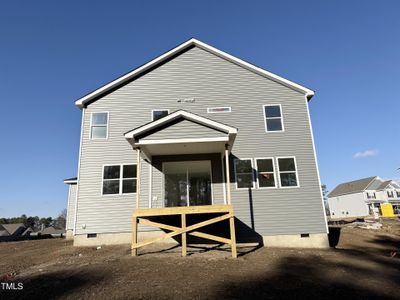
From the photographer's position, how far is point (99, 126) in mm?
12898

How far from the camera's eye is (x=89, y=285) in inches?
241

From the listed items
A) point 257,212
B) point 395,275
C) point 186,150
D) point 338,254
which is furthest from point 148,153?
point 395,275

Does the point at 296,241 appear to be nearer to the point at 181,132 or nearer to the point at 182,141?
the point at 182,141

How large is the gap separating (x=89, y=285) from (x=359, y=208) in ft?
165

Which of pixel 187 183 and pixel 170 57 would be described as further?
pixel 170 57

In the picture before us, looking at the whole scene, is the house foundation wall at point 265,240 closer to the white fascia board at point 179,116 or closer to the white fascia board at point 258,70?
the white fascia board at point 179,116

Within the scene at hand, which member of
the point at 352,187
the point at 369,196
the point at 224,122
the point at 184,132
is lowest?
the point at 369,196

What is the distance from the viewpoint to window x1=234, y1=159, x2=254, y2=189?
39.3 ft

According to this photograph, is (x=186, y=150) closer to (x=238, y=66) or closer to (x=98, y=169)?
(x=98, y=169)

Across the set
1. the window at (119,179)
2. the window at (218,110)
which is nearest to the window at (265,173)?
the window at (218,110)

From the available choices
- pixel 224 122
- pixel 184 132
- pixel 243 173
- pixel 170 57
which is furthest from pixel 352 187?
pixel 184 132

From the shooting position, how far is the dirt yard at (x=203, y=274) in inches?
221

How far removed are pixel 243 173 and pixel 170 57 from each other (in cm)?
703

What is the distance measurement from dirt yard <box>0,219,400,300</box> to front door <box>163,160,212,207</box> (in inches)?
94.1
